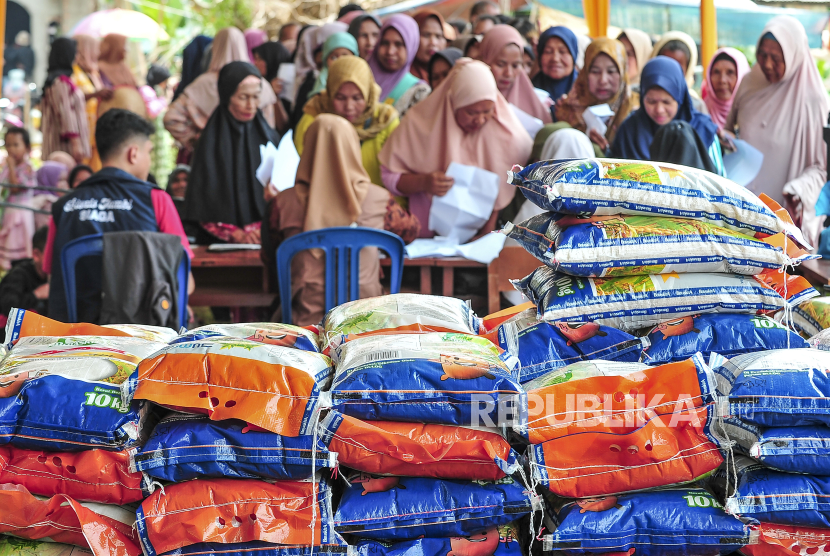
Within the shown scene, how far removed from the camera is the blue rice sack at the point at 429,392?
130 cm

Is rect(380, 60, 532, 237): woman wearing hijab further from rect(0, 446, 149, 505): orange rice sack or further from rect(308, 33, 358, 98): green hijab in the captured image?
rect(0, 446, 149, 505): orange rice sack

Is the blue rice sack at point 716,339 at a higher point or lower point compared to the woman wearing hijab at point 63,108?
lower

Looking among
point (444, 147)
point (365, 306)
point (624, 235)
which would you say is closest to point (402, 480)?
point (365, 306)

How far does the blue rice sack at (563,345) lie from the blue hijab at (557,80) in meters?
3.90

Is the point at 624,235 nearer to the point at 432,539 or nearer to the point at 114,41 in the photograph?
the point at 432,539

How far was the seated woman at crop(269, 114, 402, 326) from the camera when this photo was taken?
3.15 meters

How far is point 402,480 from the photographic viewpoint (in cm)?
134

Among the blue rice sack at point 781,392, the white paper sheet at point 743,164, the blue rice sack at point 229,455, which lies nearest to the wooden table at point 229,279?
the blue rice sack at point 229,455

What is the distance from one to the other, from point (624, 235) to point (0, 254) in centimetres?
682

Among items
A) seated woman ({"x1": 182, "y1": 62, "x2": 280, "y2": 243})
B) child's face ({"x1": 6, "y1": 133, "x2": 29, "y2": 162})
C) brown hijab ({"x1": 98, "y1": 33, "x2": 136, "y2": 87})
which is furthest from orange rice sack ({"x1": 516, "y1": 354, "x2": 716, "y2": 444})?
child's face ({"x1": 6, "y1": 133, "x2": 29, "y2": 162})

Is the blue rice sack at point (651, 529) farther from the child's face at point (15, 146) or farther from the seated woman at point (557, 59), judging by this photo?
the child's face at point (15, 146)

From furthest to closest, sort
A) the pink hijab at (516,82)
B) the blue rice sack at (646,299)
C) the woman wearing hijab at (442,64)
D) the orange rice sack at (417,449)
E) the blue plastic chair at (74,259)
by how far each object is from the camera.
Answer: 1. the woman wearing hijab at (442,64)
2. the pink hijab at (516,82)
3. the blue plastic chair at (74,259)
4. the blue rice sack at (646,299)
5. the orange rice sack at (417,449)

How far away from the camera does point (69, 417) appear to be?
4.28 feet

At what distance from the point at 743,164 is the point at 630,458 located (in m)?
3.43
